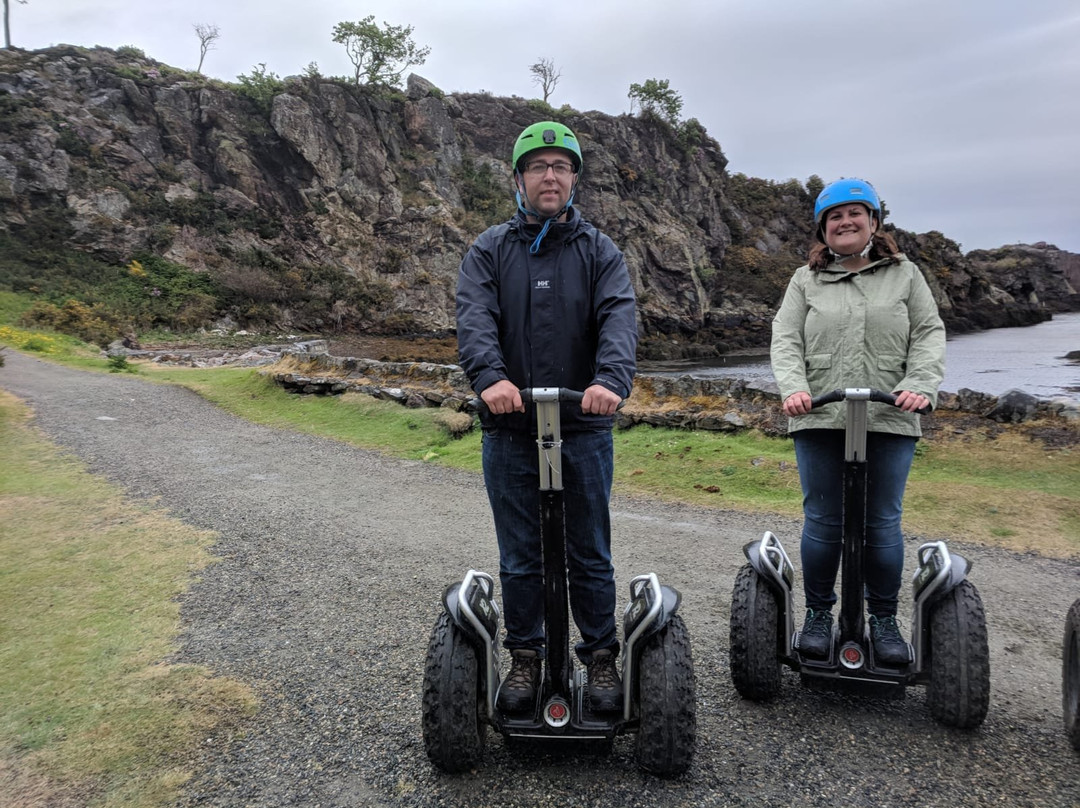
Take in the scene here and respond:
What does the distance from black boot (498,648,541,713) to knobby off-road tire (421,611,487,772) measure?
0.11 meters

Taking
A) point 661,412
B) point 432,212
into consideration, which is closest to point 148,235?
point 432,212

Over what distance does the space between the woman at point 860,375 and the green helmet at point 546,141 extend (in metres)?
1.20

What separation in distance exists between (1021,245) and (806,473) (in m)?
128

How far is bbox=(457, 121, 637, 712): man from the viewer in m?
2.46

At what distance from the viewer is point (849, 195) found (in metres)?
2.90

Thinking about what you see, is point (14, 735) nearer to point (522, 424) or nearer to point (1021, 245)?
point (522, 424)

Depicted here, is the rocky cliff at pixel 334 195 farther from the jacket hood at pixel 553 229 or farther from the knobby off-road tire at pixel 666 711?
the knobby off-road tire at pixel 666 711

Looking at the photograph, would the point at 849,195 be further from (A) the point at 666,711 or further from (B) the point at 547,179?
(A) the point at 666,711

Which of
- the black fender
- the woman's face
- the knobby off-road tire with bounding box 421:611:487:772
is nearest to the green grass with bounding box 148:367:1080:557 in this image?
the woman's face

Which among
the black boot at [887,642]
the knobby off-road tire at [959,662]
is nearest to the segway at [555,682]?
the black boot at [887,642]

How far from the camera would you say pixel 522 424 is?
8.11 feet

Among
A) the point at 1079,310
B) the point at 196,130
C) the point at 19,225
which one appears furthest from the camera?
the point at 1079,310

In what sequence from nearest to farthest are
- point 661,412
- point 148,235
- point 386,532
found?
point 386,532 < point 661,412 < point 148,235

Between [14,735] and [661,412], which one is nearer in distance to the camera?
[14,735]
